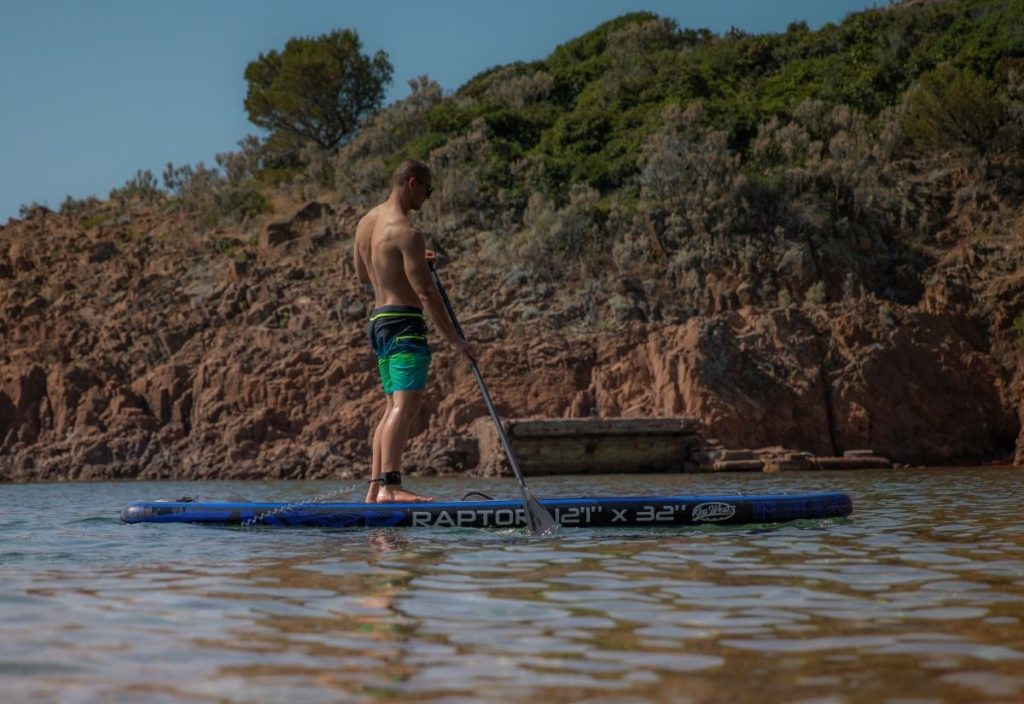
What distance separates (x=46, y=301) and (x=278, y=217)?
232 inches

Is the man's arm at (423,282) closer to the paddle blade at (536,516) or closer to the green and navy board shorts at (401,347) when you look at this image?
the green and navy board shorts at (401,347)

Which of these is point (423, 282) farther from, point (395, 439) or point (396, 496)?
point (396, 496)

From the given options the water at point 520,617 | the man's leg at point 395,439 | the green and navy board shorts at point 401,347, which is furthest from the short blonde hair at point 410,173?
the water at point 520,617

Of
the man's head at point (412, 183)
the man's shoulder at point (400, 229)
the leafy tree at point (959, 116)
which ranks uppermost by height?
the leafy tree at point (959, 116)

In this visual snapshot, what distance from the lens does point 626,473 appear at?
2045 centimetres

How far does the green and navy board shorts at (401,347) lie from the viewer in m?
8.25

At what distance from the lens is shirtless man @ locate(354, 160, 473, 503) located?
8.14 meters

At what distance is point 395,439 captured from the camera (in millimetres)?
8086

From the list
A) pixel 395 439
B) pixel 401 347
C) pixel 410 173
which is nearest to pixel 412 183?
pixel 410 173

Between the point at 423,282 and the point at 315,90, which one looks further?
the point at 315,90

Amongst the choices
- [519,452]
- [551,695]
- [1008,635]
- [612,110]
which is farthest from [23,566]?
[612,110]

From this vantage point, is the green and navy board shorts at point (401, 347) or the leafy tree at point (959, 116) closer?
the green and navy board shorts at point (401, 347)

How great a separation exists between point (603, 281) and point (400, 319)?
58.9ft

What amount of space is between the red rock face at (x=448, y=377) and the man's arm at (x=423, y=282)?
13.6 m
